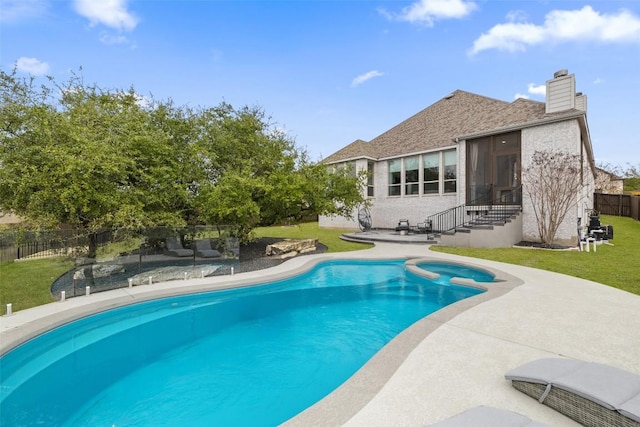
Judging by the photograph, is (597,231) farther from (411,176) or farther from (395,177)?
(395,177)

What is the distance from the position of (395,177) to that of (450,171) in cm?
370

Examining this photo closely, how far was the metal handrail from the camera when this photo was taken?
14.0 metres

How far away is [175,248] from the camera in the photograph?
8570 millimetres

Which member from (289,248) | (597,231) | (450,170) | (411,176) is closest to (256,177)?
(289,248)

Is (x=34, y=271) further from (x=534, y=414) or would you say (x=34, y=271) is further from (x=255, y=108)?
(x=534, y=414)

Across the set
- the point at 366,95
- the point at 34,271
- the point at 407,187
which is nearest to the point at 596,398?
the point at 34,271

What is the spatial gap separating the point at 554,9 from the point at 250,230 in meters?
14.1

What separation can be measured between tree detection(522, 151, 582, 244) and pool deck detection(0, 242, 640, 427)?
20.0ft

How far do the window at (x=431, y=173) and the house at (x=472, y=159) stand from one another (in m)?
0.06

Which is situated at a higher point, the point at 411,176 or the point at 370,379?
the point at 411,176

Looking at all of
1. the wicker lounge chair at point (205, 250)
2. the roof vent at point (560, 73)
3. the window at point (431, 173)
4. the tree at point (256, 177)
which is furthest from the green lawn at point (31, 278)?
the roof vent at point (560, 73)

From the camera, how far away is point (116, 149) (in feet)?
25.7

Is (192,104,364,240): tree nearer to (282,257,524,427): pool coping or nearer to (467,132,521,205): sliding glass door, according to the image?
(467,132,521,205): sliding glass door

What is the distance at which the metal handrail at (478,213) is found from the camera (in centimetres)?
1399
